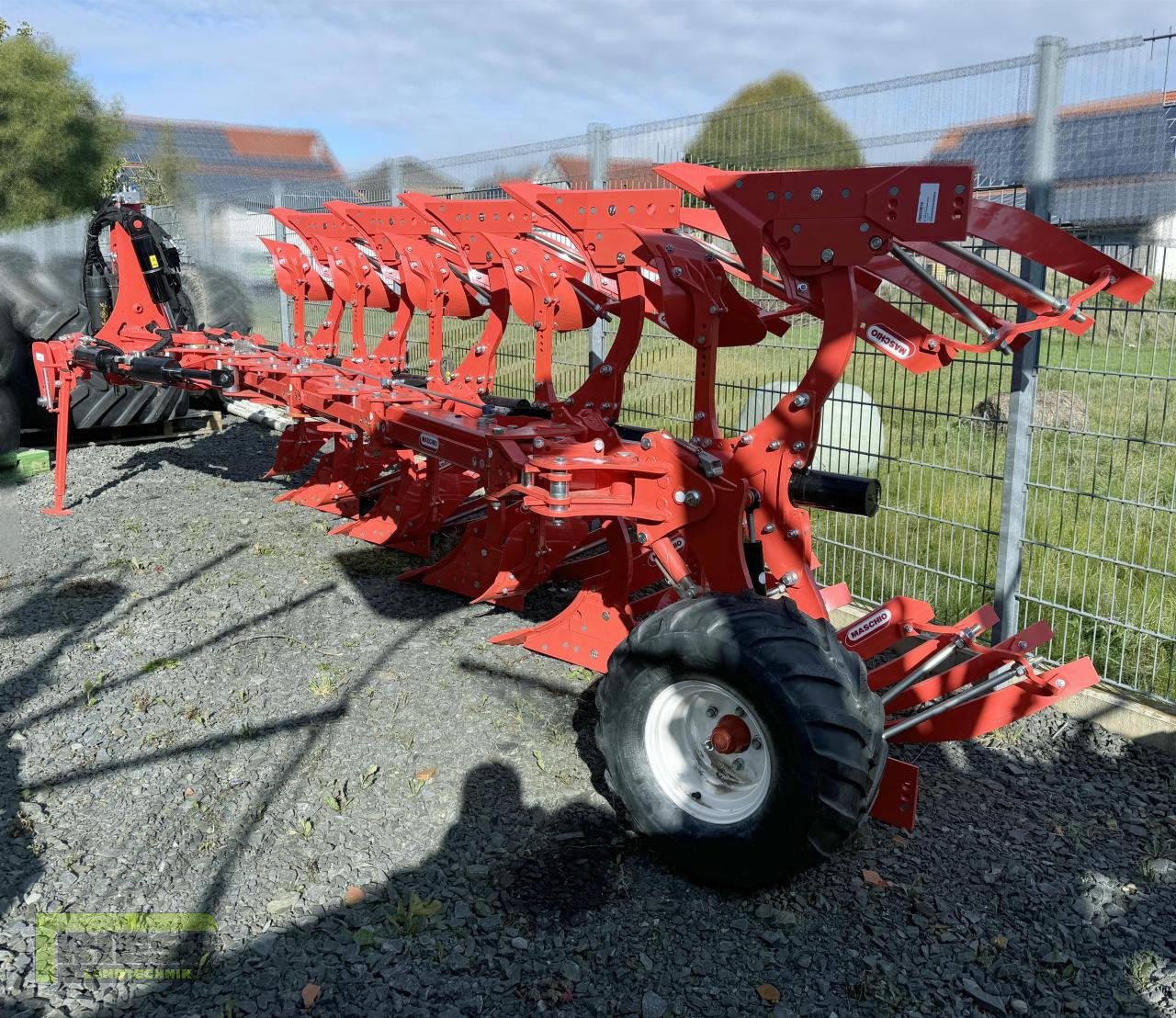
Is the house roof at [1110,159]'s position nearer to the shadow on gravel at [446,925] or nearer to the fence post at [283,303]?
the shadow on gravel at [446,925]

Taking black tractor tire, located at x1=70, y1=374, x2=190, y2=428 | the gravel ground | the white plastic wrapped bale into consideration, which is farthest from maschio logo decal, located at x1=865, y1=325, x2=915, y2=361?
black tractor tire, located at x1=70, y1=374, x2=190, y2=428

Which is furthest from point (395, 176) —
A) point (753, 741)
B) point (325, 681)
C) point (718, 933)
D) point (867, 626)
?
point (718, 933)

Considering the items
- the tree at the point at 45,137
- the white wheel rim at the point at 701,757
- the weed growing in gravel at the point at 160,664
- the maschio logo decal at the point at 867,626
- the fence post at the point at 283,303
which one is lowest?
the weed growing in gravel at the point at 160,664

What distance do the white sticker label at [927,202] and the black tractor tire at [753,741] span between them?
1244mm

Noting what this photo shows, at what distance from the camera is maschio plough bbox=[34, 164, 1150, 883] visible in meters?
3.04

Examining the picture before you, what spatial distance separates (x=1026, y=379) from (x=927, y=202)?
1.56 metres

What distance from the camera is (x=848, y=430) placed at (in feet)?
17.2

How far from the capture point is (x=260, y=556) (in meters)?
6.42

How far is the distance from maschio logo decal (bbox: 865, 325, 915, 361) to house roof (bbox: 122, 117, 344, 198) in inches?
850

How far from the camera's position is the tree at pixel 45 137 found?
87.7 ft

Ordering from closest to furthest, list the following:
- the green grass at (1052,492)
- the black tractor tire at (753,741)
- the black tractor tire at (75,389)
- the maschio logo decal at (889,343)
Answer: the black tractor tire at (753,741)
the maschio logo decal at (889,343)
the green grass at (1052,492)
the black tractor tire at (75,389)

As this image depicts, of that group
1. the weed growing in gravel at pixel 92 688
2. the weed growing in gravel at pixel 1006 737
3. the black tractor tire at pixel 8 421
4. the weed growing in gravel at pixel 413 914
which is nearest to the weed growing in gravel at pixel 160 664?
the weed growing in gravel at pixel 92 688

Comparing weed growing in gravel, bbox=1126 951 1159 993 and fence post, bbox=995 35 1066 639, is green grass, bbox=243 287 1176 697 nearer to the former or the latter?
fence post, bbox=995 35 1066 639

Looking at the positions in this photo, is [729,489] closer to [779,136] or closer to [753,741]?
[753,741]
